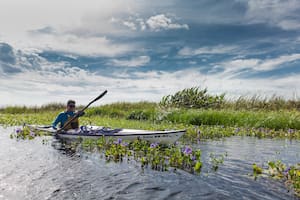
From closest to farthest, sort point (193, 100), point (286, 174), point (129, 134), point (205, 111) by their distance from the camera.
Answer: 1. point (286, 174)
2. point (129, 134)
3. point (205, 111)
4. point (193, 100)

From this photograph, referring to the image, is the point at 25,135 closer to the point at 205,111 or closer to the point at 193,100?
the point at 205,111

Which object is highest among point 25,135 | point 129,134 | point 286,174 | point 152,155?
point 129,134

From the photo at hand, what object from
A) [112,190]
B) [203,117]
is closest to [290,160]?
[112,190]

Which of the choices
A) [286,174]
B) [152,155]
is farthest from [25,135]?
[286,174]

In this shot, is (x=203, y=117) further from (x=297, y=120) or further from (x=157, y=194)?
(x=157, y=194)

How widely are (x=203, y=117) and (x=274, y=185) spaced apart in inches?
557

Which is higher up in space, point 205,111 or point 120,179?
point 205,111

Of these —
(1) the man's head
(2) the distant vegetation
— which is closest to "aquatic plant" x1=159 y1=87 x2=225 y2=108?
(2) the distant vegetation

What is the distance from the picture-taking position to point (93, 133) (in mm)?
12031

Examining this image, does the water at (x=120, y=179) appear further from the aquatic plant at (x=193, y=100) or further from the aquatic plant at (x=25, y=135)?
the aquatic plant at (x=193, y=100)

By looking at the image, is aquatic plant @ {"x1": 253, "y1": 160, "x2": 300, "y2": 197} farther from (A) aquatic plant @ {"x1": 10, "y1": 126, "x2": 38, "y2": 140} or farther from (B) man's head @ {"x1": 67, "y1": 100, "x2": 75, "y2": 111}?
(A) aquatic plant @ {"x1": 10, "y1": 126, "x2": 38, "y2": 140}

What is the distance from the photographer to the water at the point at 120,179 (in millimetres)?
6346

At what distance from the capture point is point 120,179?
7238 millimetres

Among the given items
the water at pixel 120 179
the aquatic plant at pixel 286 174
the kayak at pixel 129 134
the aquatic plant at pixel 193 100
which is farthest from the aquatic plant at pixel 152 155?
the aquatic plant at pixel 193 100
